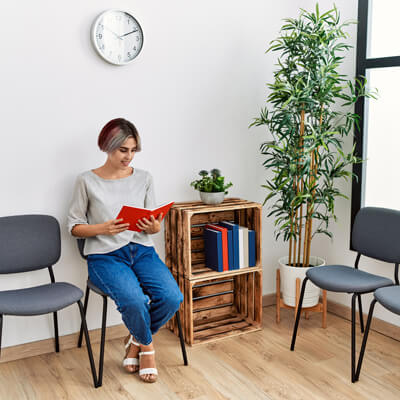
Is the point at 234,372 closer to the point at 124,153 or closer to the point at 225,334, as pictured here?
the point at 225,334

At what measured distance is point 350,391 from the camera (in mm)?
2336

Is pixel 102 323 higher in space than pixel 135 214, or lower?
lower

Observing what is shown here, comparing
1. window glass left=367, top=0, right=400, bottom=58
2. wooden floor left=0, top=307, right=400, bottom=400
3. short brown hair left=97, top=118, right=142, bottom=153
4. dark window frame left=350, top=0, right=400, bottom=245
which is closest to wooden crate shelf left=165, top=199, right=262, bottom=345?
wooden floor left=0, top=307, right=400, bottom=400

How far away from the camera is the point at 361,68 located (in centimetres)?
306

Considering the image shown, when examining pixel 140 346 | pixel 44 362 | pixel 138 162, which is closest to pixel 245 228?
pixel 138 162

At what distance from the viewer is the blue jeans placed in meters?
2.37

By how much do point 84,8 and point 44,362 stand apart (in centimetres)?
196

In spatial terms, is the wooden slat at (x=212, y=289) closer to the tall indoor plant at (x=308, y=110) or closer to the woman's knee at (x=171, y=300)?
the tall indoor plant at (x=308, y=110)

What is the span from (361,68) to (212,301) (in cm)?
177

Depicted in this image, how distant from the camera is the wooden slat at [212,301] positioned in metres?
3.15

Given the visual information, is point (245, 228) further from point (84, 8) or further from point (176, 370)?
point (84, 8)

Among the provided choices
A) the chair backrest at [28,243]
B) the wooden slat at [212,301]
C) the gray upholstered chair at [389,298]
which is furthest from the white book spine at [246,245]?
the chair backrest at [28,243]

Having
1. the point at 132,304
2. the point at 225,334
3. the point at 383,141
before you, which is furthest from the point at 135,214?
the point at 383,141

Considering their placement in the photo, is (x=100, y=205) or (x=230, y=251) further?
(x=230, y=251)
